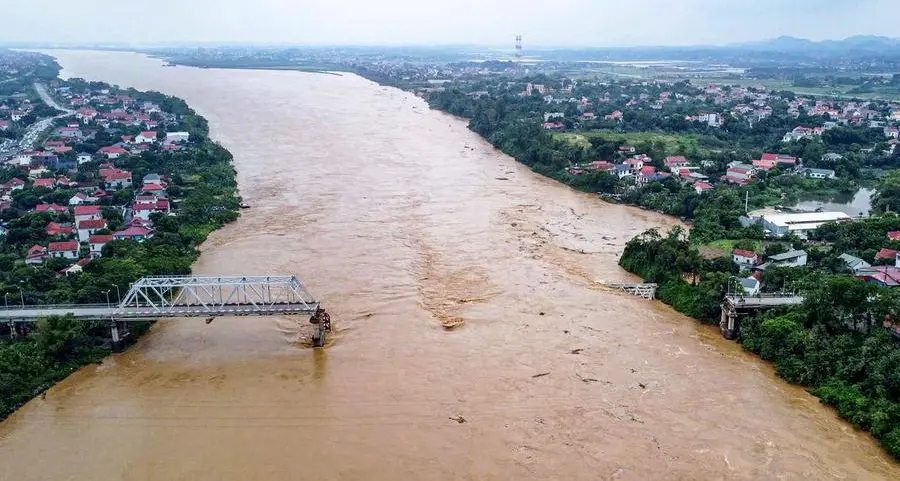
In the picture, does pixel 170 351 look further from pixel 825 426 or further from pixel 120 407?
pixel 825 426

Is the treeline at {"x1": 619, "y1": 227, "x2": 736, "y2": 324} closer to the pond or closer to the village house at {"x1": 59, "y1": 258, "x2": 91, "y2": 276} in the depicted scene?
the pond

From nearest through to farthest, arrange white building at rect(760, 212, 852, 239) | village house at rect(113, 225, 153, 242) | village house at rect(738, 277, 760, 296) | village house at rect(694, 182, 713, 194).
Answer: village house at rect(738, 277, 760, 296)
village house at rect(113, 225, 153, 242)
white building at rect(760, 212, 852, 239)
village house at rect(694, 182, 713, 194)

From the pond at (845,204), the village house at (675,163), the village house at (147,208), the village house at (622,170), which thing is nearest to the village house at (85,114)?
the village house at (147,208)

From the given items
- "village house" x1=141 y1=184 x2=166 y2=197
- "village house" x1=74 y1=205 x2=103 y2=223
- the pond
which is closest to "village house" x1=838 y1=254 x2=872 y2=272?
the pond

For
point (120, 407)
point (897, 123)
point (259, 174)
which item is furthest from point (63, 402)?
point (897, 123)

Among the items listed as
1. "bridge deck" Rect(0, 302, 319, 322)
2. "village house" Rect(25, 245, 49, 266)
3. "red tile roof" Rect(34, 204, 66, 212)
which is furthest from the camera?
"red tile roof" Rect(34, 204, 66, 212)

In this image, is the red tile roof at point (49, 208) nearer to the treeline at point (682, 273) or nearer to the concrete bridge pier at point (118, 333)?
the concrete bridge pier at point (118, 333)
